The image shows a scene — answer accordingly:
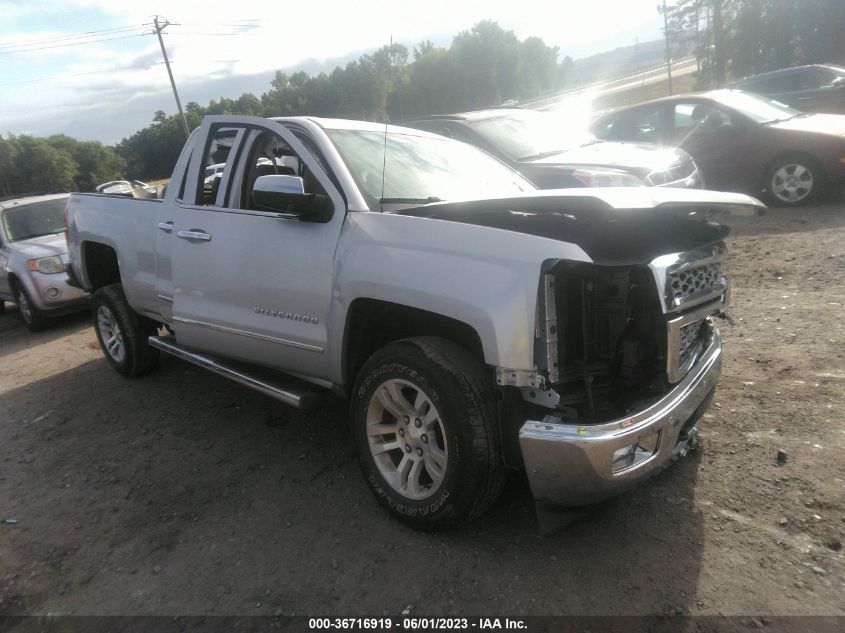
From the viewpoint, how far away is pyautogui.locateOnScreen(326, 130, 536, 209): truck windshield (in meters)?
3.46

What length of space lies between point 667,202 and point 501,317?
79 cm

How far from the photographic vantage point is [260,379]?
3711mm

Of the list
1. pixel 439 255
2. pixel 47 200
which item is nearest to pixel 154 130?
pixel 47 200

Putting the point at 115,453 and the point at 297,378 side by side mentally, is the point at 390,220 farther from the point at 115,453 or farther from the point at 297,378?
the point at 115,453

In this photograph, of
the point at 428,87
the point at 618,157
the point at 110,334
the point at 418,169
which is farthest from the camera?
the point at 428,87

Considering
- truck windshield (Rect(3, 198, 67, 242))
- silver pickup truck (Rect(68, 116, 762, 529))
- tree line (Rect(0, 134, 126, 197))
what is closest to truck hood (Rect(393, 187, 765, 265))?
silver pickup truck (Rect(68, 116, 762, 529))

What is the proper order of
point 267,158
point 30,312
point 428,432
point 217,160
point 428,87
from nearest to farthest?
point 428,432
point 267,158
point 217,160
point 30,312
point 428,87

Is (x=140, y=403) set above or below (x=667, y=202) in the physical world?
below

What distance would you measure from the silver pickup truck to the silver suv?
212 inches

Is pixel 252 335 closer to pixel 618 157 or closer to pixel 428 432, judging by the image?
pixel 428 432

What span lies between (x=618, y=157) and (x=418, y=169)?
15.0ft

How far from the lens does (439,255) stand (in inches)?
108

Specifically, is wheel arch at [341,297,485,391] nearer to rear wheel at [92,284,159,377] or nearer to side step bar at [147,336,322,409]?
side step bar at [147,336,322,409]

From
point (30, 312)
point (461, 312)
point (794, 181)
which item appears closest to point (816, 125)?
point (794, 181)
